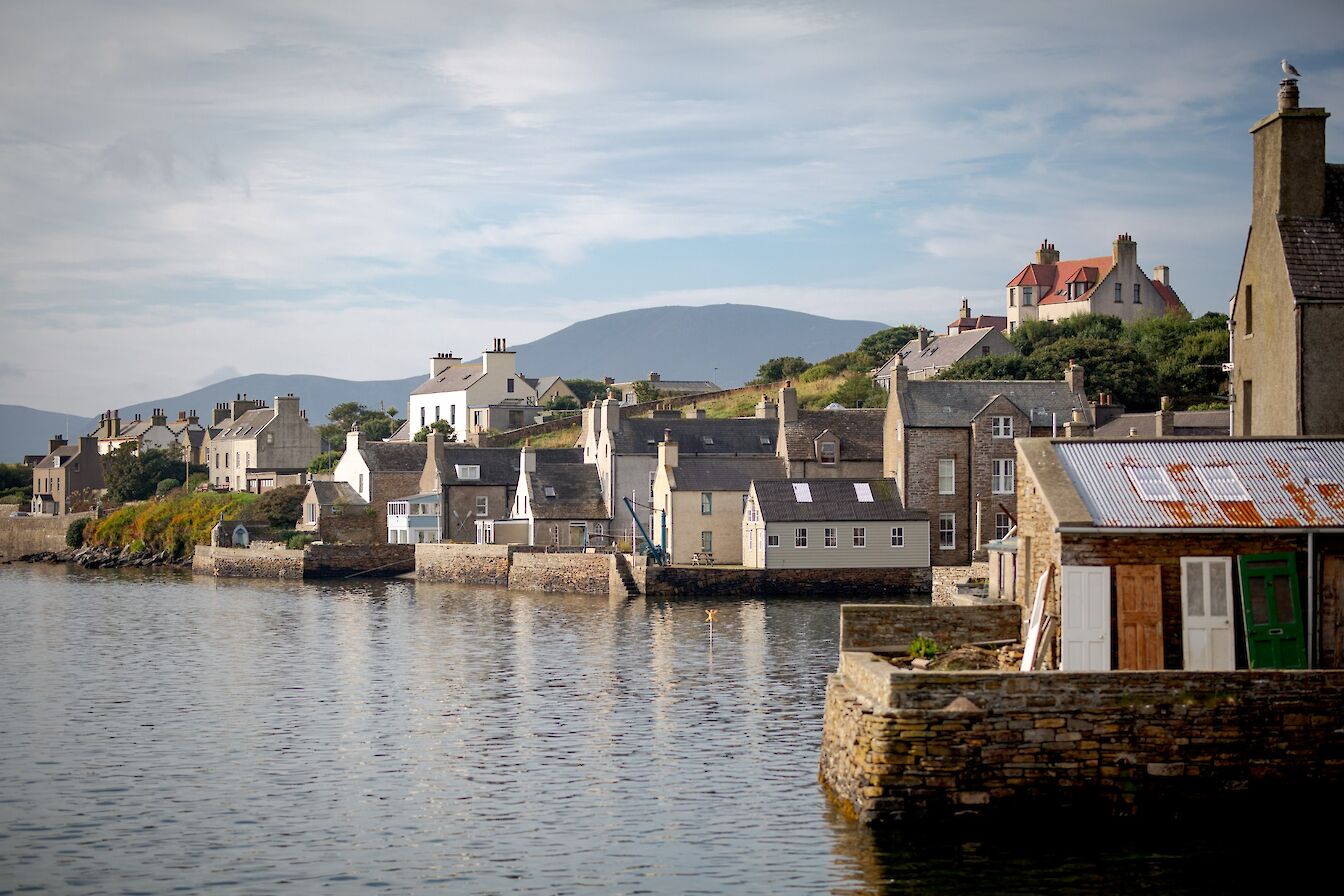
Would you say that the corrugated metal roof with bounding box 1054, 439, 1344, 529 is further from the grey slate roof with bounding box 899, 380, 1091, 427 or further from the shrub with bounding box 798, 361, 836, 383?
the shrub with bounding box 798, 361, 836, 383

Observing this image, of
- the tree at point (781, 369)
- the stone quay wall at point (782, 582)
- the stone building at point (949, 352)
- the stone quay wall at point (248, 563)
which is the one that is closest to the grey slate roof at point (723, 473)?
the stone quay wall at point (782, 582)

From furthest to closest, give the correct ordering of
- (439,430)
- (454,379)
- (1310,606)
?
(454,379)
(439,430)
(1310,606)

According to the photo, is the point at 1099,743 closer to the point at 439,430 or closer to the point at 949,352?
the point at 949,352

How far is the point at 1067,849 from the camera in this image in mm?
22844

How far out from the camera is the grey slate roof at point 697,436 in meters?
89.2

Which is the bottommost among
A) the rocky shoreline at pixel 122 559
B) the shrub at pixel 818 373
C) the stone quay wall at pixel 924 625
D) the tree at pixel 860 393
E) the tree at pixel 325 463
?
the rocky shoreline at pixel 122 559

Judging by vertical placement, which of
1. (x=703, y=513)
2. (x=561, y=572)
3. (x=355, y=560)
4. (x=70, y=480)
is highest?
(x=70, y=480)

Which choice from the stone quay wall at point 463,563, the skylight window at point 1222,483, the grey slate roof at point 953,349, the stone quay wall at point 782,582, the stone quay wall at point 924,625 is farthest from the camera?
A: the grey slate roof at point 953,349

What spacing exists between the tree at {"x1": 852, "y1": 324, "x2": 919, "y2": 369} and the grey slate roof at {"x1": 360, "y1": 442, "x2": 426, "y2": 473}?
126 feet

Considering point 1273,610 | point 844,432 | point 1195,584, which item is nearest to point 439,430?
point 844,432

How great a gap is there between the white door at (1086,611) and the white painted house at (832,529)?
4667cm

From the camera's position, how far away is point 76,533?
121750 millimetres

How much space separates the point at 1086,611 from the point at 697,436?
65419 millimetres

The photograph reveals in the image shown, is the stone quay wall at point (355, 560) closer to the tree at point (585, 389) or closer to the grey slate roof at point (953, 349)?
the grey slate roof at point (953, 349)
